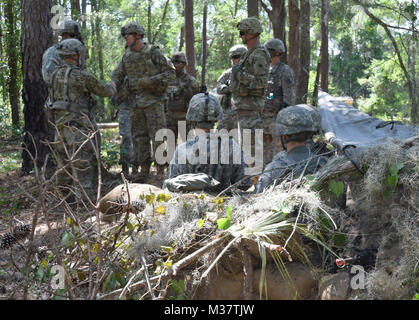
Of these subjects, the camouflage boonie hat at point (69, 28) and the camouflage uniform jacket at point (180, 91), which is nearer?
the camouflage boonie hat at point (69, 28)

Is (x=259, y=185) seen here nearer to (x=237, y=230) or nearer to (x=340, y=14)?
(x=237, y=230)

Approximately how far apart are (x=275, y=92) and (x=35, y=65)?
4.21 metres

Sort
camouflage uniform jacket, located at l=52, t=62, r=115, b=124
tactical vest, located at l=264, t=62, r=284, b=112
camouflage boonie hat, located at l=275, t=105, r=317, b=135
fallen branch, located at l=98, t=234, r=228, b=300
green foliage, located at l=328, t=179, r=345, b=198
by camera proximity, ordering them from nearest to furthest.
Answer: fallen branch, located at l=98, t=234, r=228, b=300 < green foliage, located at l=328, t=179, r=345, b=198 < camouflage boonie hat, located at l=275, t=105, r=317, b=135 < camouflage uniform jacket, located at l=52, t=62, r=115, b=124 < tactical vest, located at l=264, t=62, r=284, b=112

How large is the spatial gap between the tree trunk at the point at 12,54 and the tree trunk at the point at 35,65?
5242mm

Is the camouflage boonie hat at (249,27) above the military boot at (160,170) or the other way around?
above

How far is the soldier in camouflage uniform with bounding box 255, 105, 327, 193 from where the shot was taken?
387 centimetres

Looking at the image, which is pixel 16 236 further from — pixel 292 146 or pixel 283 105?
pixel 283 105

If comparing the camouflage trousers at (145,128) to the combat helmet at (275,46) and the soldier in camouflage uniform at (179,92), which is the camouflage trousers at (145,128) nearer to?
the soldier in camouflage uniform at (179,92)

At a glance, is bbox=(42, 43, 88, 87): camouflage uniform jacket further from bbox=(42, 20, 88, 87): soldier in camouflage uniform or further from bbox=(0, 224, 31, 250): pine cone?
bbox=(0, 224, 31, 250): pine cone

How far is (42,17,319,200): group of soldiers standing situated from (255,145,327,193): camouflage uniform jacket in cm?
246

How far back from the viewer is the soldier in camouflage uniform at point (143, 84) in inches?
305

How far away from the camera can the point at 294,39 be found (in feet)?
38.2

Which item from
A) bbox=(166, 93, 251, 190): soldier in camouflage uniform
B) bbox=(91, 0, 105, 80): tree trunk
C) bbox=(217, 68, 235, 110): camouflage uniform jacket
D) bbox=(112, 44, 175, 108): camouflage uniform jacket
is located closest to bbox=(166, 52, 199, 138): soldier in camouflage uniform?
bbox=(217, 68, 235, 110): camouflage uniform jacket

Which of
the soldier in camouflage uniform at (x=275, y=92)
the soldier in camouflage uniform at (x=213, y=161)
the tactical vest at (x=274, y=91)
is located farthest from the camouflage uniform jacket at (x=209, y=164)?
the tactical vest at (x=274, y=91)
